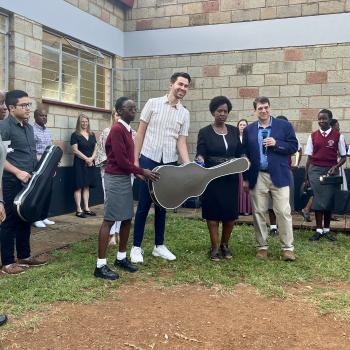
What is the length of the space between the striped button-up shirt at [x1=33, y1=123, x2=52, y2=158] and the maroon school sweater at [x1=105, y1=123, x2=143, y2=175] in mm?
2738

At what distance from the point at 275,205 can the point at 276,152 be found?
605 mm

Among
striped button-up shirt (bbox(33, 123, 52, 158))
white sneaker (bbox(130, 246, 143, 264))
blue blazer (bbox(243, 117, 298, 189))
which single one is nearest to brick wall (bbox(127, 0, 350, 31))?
striped button-up shirt (bbox(33, 123, 52, 158))

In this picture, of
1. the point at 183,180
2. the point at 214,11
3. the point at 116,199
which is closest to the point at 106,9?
the point at 214,11

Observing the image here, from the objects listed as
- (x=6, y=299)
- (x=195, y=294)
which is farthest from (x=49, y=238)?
(x=195, y=294)

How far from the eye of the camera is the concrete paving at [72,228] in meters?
5.76

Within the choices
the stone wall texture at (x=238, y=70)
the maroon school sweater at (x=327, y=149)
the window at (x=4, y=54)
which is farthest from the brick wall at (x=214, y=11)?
the window at (x=4, y=54)

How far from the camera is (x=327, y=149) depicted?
19.9 ft

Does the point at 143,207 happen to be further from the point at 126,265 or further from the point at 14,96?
the point at 14,96

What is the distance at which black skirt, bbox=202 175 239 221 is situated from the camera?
485 centimetres

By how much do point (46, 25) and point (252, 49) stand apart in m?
4.01

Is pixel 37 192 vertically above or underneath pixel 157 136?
underneath

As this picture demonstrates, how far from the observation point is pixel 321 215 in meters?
6.25

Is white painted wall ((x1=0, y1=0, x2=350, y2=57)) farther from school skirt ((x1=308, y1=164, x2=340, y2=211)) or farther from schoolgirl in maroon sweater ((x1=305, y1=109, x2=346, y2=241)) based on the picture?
school skirt ((x1=308, y1=164, x2=340, y2=211))

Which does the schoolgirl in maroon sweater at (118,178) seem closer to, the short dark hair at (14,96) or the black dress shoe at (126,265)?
the black dress shoe at (126,265)
